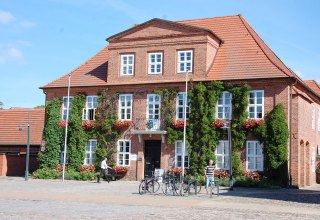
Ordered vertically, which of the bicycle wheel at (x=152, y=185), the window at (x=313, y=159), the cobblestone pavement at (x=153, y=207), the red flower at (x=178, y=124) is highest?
the red flower at (x=178, y=124)

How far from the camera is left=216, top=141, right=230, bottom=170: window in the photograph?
3388 centimetres

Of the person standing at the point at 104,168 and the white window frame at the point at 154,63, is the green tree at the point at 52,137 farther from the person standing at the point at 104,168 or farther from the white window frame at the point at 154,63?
the white window frame at the point at 154,63

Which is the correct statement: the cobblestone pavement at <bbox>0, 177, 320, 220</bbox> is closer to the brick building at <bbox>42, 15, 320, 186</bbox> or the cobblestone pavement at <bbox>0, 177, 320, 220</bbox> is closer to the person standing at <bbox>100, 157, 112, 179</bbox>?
the brick building at <bbox>42, 15, 320, 186</bbox>

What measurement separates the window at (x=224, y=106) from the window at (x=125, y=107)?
→ 651 centimetres

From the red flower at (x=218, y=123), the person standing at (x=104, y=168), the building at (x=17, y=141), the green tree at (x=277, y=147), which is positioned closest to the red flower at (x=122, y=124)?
the person standing at (x=104, y=168)

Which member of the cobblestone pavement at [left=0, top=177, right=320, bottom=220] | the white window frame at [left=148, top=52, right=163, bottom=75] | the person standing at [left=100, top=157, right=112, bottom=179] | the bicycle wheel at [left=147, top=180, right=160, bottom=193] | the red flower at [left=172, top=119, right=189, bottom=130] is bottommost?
the cobblestone pavement at [left=0, top=177, right=320, bottom=220]

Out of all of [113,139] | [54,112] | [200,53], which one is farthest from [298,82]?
[54,112]

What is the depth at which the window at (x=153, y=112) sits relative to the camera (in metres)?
36.0

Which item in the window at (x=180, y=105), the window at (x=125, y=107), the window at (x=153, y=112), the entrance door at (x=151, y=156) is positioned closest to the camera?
the window at (x=180, y=105)

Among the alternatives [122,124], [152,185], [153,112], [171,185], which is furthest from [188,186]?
[122,124]

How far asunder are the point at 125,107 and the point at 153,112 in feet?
7.62

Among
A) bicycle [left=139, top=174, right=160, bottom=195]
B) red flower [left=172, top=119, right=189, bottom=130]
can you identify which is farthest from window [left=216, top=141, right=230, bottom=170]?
bicycle [left=139, top=174, right=160, bottom=195]

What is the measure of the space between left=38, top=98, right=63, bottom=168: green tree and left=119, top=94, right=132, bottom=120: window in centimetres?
516

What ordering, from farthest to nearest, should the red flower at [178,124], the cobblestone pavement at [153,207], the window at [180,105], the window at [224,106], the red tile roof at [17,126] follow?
the red tile roof at [17,126], the window at [180,105], the red flower at [178,124], the window at [224,106], the cobblestone pavement at [153,207]
